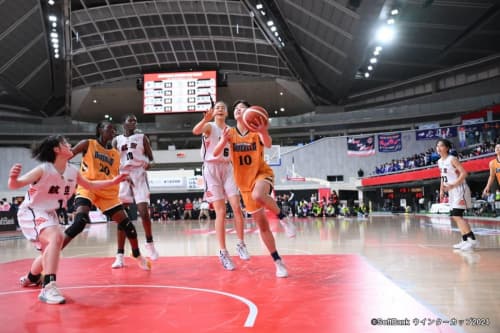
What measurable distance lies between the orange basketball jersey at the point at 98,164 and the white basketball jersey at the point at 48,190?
1015mm

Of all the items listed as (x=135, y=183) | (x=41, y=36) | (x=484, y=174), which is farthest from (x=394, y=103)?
(x=135, y=183)

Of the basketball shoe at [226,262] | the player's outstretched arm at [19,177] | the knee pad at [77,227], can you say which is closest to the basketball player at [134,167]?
the knee pad at [77,227]

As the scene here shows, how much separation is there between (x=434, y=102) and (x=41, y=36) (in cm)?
3040

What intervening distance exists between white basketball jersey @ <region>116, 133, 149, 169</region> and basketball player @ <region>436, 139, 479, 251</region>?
494 centimetres

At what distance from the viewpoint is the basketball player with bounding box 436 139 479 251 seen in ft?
23.0

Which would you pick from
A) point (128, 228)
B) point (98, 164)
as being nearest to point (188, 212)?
point (128, 228)

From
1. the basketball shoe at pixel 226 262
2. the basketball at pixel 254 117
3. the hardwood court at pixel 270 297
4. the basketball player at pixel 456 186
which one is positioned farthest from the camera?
the basketball player at pixel 456 186

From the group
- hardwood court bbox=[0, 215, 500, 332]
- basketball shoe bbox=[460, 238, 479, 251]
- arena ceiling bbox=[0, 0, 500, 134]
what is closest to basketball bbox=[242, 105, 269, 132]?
hardwood court bbox=[0, 215, 500, 332]

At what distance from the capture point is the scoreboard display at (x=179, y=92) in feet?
109

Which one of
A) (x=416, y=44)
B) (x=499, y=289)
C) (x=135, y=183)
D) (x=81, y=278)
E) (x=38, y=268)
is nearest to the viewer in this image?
(x=499, y=289)

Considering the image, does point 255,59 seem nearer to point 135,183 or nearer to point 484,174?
point 484,174

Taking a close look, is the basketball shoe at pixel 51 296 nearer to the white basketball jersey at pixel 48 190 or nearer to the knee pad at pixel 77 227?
the white basketball jersey at pixel 48 190

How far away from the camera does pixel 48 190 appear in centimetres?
411

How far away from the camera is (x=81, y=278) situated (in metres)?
4.97
